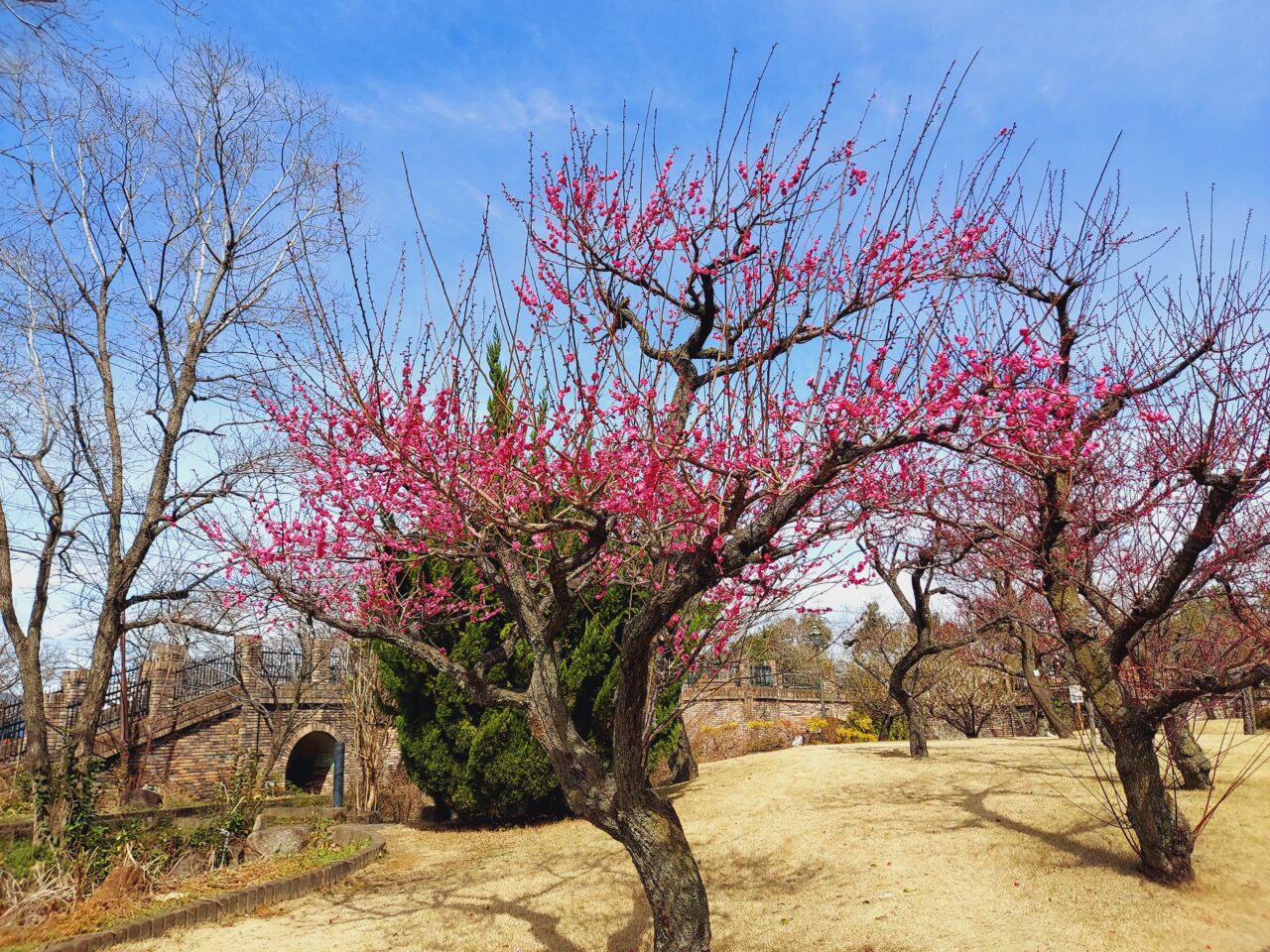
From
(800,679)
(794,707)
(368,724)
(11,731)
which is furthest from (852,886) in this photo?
(800,679)

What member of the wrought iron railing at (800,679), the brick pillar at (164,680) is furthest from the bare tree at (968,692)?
the brick pillar at (164,680)

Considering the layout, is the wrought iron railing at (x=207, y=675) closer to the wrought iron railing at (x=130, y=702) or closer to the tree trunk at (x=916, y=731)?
the wrought iron railing at (x=130, y=702)

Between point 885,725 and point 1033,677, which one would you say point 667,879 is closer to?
point 1033,677

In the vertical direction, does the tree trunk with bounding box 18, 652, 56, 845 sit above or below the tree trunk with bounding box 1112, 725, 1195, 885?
above

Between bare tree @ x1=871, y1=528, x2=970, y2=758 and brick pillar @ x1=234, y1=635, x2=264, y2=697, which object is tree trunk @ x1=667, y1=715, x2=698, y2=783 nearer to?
bare tree @ x1=871, y1=528, x2=970, y2=758

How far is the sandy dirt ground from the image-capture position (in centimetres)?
595

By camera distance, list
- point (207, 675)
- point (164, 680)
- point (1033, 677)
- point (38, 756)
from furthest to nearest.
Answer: point (207, 675)
point (164, 680)
point (1033, 677)
point (38, 756)

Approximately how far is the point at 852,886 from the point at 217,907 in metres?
5.63

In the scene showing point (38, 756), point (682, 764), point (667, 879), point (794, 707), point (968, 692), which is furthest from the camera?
point (794, 707)

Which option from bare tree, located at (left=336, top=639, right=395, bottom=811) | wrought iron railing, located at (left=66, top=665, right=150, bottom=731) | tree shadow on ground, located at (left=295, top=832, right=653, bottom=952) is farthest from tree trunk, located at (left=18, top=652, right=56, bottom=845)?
wrought iron railing, located at (left=66, top=665, right=150, bottom=731)

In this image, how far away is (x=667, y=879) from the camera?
4.93 metres

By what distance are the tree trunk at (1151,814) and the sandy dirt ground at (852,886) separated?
0.18m

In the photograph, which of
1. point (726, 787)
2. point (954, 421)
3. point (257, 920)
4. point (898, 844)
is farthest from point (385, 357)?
point (726, 787)

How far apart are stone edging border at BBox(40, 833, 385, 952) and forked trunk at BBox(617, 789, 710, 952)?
14.0ft
